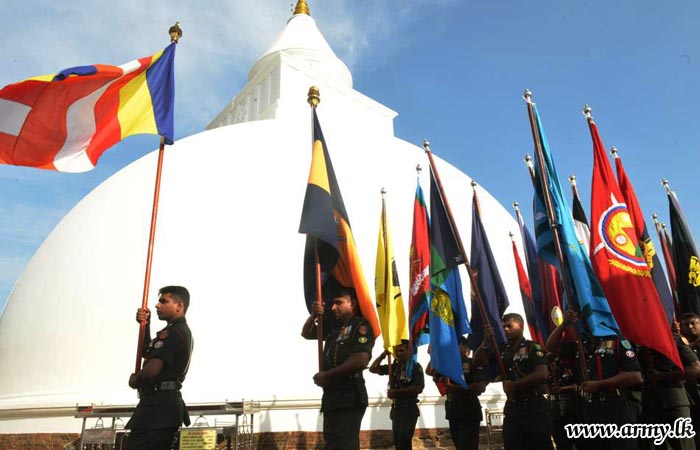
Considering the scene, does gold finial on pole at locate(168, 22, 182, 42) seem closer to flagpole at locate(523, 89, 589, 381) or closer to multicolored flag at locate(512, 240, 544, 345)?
flagpole at locate(523, 89, 589, 381)

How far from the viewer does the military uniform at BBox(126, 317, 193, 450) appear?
369 centimetres

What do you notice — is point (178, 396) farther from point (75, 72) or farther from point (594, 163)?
point (594, 163)

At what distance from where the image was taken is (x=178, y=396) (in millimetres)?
3918

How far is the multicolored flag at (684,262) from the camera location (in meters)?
6.70

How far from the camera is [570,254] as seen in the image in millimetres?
4984

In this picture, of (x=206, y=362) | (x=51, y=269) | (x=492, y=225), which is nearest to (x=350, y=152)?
(x=492, y=225)

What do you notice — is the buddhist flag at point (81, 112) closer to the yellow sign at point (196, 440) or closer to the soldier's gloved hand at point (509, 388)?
the yellow sign at point (196, 440)

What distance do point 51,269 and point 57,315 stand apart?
1.20 meters

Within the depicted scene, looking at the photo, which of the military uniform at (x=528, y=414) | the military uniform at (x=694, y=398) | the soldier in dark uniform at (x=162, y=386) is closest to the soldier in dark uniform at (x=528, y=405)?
the military uniform at (x=528, y=414)

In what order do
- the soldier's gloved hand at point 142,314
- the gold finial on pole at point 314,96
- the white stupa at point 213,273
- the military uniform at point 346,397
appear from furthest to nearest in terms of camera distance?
the white stupa at point 213,273, the gold finial on pole at point 314,96, the soldier's gloved hand at point 142,314, the military uniform at point 346,397

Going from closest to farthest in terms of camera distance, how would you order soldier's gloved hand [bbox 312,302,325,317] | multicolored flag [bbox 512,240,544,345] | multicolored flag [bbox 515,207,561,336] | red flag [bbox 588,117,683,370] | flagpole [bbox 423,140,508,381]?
soldier's gloved hand [bbox 312,302,325,317] < red flag [bbox 588,117,683,370] < flagpole [bbox 423,140,508,381] < multicolored flag [bbox 515,207,561,336] < multicolored flag [bbox 512,240,544,345]

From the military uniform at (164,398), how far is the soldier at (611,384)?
3.05 meters
